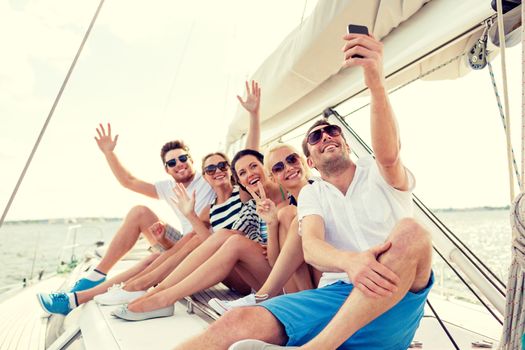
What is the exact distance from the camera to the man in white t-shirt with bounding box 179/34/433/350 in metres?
1.13

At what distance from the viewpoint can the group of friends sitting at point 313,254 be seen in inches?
45.3

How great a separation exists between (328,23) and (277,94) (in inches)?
31.6

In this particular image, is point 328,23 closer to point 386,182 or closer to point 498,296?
point 386,182

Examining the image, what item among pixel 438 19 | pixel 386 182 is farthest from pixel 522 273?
pixel 438 19

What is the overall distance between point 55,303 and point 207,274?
107 centimetres

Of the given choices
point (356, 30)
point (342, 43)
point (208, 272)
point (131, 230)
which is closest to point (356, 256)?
point (356, 30)

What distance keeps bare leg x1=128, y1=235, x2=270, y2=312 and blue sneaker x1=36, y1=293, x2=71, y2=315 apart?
74 centimetres

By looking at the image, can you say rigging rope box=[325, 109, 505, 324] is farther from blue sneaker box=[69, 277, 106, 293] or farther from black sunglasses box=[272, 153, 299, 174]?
blue sneaker box=[69, 277, 106, 293]

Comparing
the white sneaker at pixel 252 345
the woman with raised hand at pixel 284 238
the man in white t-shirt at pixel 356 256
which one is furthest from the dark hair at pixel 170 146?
the white sneaker at pixel 252 345

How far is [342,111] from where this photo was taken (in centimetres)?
238

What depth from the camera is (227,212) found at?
2418mm

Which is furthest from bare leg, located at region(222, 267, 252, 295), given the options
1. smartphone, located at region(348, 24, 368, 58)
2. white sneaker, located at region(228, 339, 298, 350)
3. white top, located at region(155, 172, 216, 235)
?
smartphone, located at region(348, 24, 368, 58)

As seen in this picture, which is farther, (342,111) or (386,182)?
(342,111)

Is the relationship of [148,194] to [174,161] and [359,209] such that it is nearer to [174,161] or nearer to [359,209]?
[174,161]
